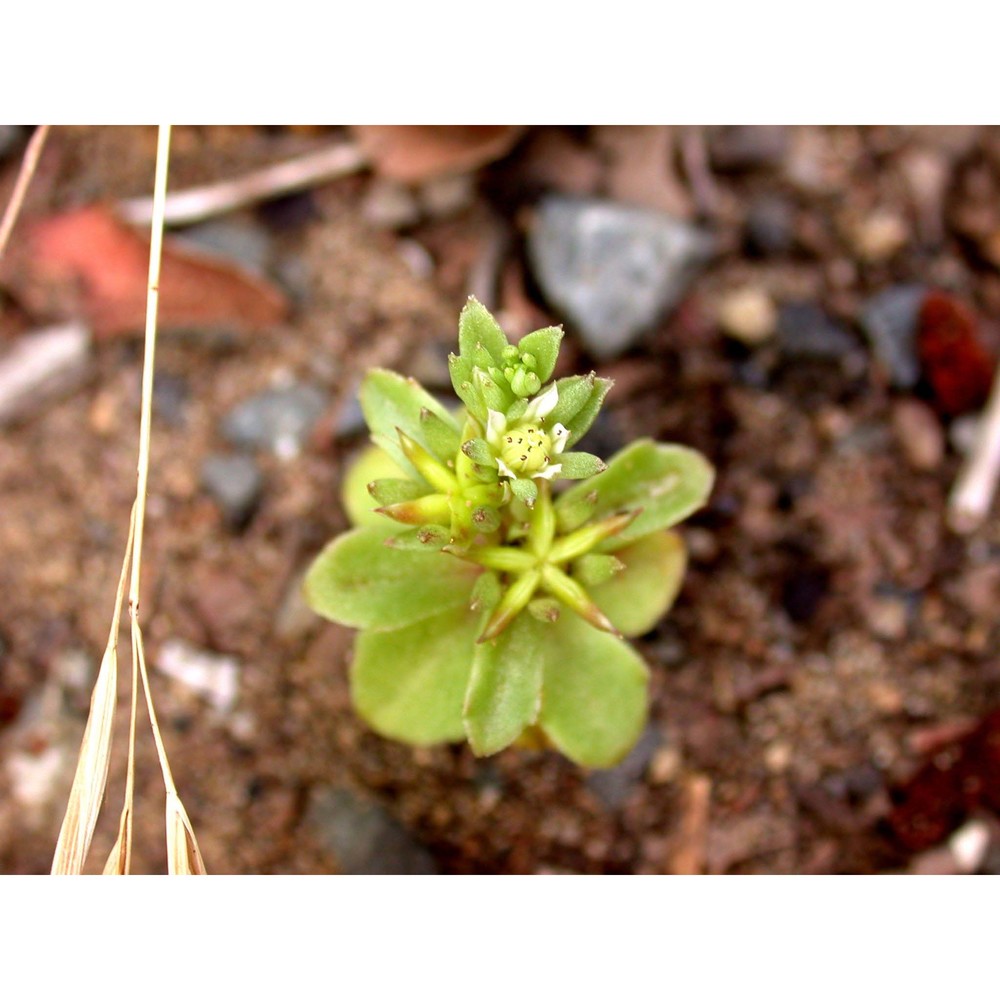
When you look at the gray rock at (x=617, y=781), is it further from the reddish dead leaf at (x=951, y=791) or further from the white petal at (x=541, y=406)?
the white petal at (x=541, y=406)

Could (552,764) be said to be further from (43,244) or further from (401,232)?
(43,244)

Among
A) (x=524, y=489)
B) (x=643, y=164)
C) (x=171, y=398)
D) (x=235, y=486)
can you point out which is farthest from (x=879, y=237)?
(x=171, y=398)

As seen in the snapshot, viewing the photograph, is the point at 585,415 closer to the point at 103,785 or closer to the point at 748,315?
the point at 103,785

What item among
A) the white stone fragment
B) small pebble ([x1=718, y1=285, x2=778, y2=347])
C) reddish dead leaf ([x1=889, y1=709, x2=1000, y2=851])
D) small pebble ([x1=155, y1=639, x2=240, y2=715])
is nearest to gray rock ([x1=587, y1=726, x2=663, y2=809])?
reddish dead leaf ([x1=889, y1=709, x2=1000, y2=851])

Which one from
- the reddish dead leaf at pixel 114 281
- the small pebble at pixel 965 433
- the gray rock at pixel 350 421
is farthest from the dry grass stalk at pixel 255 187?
the small pebble at pixel 965 433

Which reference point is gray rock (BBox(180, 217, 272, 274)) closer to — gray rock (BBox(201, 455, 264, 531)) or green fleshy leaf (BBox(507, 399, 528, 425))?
gray rock (BBox(201, 455, 264, 531))
